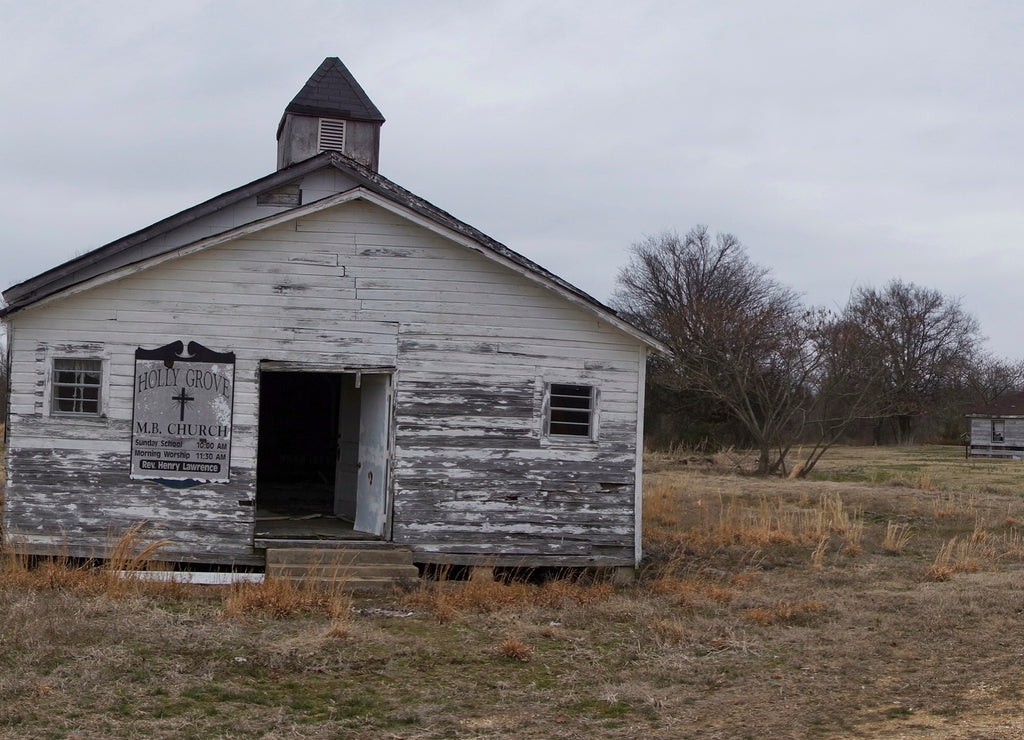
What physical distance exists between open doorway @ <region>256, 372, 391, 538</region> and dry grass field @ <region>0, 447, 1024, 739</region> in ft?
6.36

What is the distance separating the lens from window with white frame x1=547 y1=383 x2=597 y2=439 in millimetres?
12930

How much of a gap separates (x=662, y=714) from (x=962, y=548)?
361 inches

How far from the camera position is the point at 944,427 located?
61969 millimetres

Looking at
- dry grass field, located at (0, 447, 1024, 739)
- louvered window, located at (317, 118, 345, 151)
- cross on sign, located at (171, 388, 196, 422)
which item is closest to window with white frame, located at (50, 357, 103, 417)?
cross on sign, located at (171, 388, 196, 422)

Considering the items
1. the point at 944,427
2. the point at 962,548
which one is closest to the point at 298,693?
the point at 962,548

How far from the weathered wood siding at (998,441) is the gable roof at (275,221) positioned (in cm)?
3995

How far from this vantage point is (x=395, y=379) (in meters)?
12.6

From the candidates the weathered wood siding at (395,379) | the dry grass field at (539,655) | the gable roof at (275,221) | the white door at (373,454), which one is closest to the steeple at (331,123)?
the gable roof at (275,221)

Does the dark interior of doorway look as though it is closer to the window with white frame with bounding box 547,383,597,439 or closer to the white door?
the white door

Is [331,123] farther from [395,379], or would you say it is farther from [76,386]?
[76,386]

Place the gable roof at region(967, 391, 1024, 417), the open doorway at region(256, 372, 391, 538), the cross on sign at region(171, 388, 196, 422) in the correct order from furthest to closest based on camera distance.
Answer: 1. the gable roof at region(967, 391, 1024, 417)
2. the open doorway at region(256, 372, 391, 538)
3. the cross on sign at region(171, 388, 196, 422)

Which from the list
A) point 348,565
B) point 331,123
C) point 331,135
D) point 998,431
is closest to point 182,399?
point 348,565

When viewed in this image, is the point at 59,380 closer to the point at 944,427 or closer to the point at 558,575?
the point at 558,575

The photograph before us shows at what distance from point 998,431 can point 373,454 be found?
4219 centimetres
